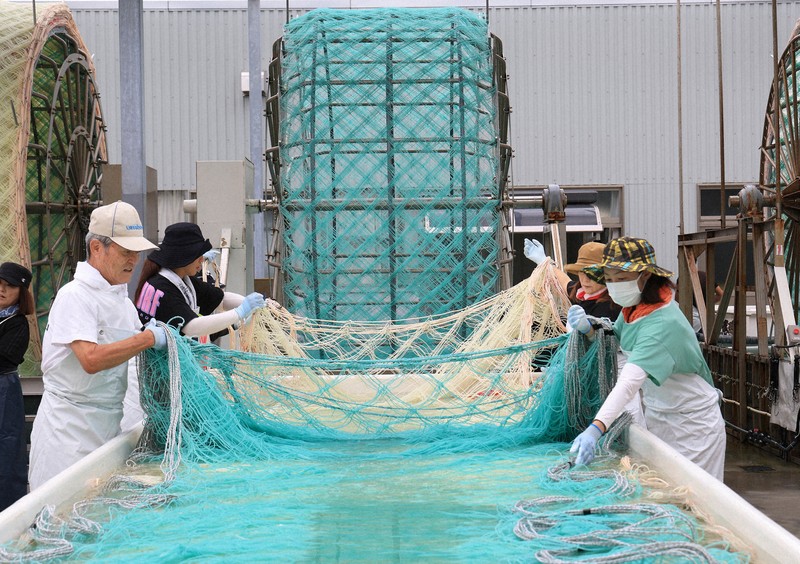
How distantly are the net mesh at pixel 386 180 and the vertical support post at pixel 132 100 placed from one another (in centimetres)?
120

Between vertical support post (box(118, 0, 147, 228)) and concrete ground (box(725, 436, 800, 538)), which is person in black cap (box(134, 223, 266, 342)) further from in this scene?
concrete ground (box(725, 436, 800, 538))

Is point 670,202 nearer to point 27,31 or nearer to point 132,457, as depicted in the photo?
point 27,31

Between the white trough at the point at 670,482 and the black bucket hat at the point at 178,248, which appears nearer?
the white trough at the point at 670,482

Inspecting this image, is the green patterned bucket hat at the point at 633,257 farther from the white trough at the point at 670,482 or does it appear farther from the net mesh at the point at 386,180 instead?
the net mesh at the point at 386,180

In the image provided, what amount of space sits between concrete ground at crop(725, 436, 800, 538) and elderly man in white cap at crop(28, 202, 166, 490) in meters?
3.77

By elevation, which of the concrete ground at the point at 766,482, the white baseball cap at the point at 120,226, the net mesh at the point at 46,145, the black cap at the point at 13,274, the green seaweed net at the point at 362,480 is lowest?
the concrete ground at the point at 766,482

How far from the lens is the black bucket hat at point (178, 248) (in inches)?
152

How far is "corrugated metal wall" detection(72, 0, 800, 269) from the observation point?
45.1 ft

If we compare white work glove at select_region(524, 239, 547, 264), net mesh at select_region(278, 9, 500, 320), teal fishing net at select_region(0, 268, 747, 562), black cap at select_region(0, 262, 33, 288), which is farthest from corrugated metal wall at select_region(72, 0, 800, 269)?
teal fishing net at select_region(0, 268, 747, 562)

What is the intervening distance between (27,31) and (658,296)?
616 cm

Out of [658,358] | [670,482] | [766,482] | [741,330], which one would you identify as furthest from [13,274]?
[741,330]

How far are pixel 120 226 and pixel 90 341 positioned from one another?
416 millimetres

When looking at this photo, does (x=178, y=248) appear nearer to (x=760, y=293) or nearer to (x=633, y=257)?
(x=633, y=257)

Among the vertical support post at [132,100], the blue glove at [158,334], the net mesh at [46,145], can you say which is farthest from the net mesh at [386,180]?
the blue glove at [158,334]
